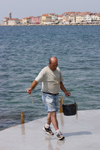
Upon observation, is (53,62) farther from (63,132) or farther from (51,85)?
(63,132)

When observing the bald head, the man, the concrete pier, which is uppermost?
the bald head

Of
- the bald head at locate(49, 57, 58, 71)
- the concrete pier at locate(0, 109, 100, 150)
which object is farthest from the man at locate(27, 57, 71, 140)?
the concrete pier at locate(0, 109, 100, 150)

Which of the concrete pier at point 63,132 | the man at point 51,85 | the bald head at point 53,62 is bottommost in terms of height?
the concrete pier at point 63,132

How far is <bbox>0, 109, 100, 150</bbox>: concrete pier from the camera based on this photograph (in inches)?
283

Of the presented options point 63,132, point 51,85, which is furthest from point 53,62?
point 63,132

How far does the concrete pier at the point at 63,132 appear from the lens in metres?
7.18

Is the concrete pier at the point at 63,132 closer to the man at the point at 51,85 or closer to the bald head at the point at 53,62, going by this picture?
the man at the point at 51,85

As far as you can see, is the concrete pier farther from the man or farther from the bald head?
the bald head

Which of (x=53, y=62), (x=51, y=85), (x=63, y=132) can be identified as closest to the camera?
(x=53, y=62)

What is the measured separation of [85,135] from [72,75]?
17.5m

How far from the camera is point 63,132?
321 inches

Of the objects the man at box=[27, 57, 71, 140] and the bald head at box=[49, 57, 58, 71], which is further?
the man at box=[27, 57, 71, 140]

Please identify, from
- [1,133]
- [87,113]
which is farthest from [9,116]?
[1,133]

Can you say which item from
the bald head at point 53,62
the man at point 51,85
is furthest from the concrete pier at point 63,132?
the bald head at point 53,62
